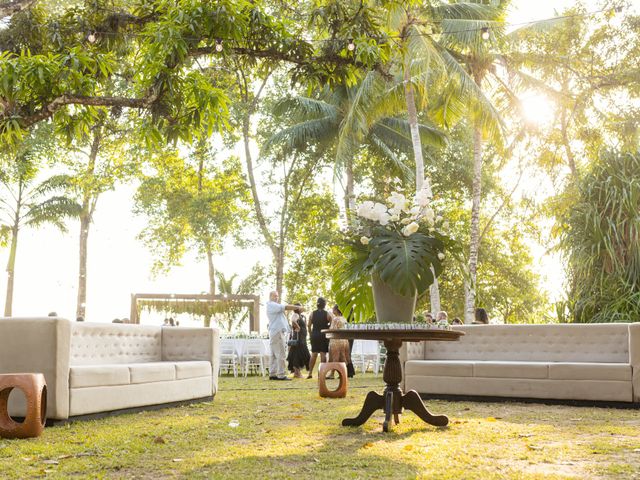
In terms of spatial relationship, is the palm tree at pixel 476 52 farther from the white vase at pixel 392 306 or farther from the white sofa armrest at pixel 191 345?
the white vase at pixel 392 306

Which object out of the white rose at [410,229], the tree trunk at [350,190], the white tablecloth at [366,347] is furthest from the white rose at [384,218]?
the tree trunk at [350,190]

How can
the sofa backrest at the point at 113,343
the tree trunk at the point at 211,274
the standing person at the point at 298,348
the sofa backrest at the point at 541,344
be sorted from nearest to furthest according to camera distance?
the sofa backrest at the point at 113,343, the sofa backrest at the point at 541,344, the standing person at the point at 298,348, the tree trunk at the point at 211,274

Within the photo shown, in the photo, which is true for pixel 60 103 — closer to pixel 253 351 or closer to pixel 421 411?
pixel 421 411

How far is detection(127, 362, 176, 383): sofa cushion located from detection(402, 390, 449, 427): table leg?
102 inches

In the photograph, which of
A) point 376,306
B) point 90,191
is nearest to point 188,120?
point 376,306

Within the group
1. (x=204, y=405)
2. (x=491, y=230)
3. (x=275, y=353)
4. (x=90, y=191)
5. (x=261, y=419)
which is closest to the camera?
(x=261, y=419)

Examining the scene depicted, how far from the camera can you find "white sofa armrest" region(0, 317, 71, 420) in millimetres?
6133

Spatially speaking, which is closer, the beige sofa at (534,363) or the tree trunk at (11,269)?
the beige sofa at (534,363)

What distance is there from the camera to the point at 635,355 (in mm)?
7523

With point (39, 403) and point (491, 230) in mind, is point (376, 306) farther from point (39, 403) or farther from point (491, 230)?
point (491, 230)

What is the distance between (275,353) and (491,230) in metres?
12.5

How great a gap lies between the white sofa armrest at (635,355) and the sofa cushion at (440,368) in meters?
1.62

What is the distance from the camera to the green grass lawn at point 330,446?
4.15 metres

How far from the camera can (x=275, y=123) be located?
24578 mm
